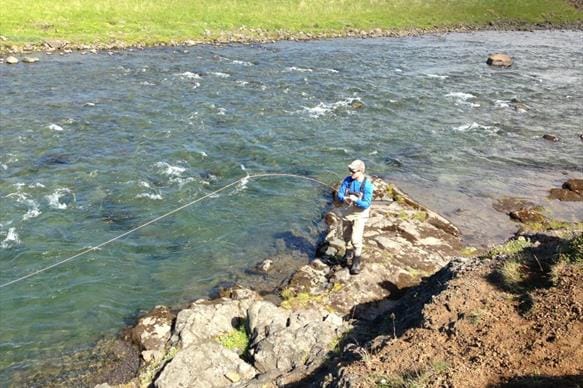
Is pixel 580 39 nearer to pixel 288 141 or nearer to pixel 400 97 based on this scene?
pixel 400 97

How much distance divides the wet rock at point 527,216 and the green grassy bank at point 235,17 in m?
36.9

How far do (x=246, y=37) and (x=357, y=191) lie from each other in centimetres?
4128

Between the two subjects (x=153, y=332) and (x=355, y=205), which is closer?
(x=153, y=332)

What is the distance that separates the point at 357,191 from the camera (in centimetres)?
1388

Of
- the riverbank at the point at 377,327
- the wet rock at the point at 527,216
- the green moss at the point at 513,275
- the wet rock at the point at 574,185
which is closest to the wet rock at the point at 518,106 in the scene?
the wet rock at the point at 574,185

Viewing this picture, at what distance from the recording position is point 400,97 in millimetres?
32938

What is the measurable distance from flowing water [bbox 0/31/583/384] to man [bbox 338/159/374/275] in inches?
85.6

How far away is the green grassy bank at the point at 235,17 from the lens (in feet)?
150

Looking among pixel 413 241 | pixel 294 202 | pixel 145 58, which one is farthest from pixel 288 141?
pixel 145 58

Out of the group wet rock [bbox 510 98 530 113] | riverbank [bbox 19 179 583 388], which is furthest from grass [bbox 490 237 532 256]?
wet rock [bbox 510 98 530 113]

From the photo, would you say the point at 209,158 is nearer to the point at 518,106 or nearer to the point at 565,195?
the point at 565,195

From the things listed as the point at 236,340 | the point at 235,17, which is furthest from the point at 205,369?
the point at 235,17

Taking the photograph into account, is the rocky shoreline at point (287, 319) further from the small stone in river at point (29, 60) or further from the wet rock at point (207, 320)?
the small stone in river at point (29, 60)

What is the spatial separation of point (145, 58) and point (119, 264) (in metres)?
28.7
